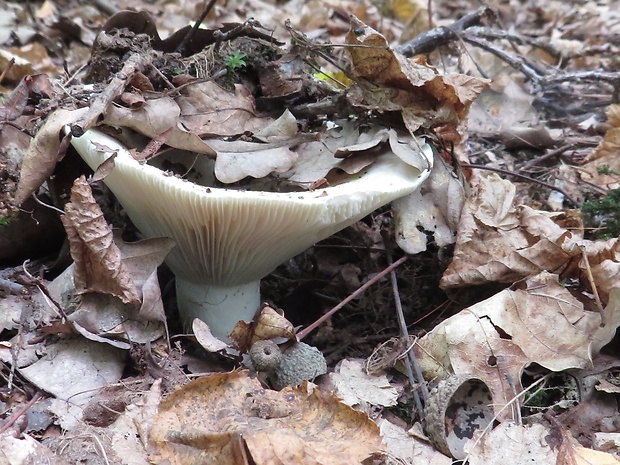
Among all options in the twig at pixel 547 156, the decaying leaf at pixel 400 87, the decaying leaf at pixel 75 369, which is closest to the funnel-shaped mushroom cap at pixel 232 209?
the decaying leaf at pixel 400 87

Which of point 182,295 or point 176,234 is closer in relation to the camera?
point 176,234

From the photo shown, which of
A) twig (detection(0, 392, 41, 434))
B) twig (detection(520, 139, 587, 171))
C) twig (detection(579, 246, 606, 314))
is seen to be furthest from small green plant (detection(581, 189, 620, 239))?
twig (detection(0, 392, 41, 434))

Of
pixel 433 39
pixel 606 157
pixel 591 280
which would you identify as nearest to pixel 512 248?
pixel 591 280

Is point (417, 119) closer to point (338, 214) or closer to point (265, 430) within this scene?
point (338, 214)

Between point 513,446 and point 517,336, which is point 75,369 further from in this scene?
point 517,336

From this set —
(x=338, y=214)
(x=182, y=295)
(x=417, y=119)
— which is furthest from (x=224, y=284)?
(x=417, y=119)

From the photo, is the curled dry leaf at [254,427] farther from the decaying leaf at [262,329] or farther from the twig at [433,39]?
the twig at [433,39]
